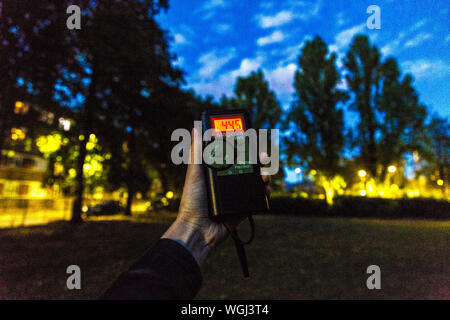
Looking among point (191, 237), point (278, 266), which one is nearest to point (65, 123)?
point (278, 266)

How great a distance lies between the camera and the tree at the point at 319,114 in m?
24.0

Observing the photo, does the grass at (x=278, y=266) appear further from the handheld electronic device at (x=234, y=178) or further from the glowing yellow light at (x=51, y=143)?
the glowing yellow light at (x=51, y=143)

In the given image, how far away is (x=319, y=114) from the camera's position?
80.6 feet

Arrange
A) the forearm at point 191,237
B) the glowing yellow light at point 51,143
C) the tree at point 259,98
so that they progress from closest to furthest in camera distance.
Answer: the forearm at point 191,237, the glowing yellow light at point 51,143, the tree at point 259,98

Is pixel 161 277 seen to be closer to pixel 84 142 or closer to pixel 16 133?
pixel 16 133

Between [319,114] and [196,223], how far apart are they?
25532 millimetres

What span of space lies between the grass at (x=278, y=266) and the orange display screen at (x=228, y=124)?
3732 mm

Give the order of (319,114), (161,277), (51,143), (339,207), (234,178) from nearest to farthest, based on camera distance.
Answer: (161,277), (234,178), (51,143), (339,207), (319,114)

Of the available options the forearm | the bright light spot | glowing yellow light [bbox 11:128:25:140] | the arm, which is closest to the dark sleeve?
the arm

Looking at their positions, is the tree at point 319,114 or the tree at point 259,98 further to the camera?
the tree at point 259,98

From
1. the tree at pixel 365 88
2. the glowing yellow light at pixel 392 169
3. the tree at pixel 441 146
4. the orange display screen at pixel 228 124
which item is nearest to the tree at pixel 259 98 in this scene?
the tree at pixel 365 88

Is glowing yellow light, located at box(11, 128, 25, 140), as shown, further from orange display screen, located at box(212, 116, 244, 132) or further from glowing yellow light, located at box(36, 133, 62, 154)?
orange display screen, located at box(212, 116, 244, 132)
